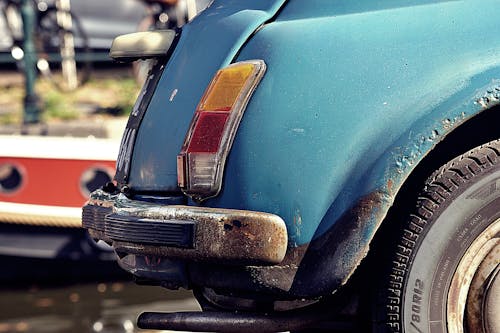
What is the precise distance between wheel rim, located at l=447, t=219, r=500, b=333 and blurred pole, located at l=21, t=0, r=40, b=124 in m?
6.66

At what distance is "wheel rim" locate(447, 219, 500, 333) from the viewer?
9.55ft

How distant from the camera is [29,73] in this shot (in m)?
9.41

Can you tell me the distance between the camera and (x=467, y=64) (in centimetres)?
285

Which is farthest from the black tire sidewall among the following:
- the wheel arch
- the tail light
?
the tail light

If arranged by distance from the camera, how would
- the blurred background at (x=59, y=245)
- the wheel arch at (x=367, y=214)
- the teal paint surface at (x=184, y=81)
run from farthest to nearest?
1. the blurred background at (x=59, y=245)
2. the teal paint surface at (x=184, y=81)
3. the wheel arch at (x=367, y=214)

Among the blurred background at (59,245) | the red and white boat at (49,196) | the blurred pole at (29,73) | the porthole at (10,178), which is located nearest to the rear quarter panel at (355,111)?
the blurred background at (59,245)

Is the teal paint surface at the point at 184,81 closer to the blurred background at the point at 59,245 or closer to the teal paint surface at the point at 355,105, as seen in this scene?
the teal paint surface at the point at 355,105

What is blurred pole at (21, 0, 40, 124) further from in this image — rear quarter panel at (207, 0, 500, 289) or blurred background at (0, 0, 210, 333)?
rear quarter panel at (207, 0, 500, 289)

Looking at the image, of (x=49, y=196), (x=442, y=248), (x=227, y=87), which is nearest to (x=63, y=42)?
(x=49, y=196)

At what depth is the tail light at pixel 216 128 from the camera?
2.93m

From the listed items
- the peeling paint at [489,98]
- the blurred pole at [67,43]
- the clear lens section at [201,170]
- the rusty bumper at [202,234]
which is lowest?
the rusty bumper at [202,234]

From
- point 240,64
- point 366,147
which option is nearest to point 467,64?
point 366,147

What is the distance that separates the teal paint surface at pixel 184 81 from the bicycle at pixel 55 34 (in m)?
9.84

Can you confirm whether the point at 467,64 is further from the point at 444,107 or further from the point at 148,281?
the point at 148,281
